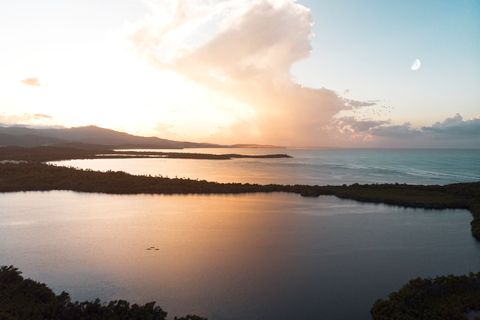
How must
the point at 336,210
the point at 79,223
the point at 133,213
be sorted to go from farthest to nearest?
the point at 336,210, the point at 133,213, the point at 79,223

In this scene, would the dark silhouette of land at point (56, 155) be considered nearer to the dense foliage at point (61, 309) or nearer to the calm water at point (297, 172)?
the calm water at point (297, 172)

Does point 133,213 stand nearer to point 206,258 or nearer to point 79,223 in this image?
point 79,223

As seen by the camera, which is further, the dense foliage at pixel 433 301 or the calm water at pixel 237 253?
the calm water at pixel 237 253

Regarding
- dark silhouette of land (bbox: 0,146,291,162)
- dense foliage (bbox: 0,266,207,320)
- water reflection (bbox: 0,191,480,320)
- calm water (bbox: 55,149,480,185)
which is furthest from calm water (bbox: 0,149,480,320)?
dark silhouette of land (bbox: 0,146,291,162)

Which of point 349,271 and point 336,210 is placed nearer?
point 349,271

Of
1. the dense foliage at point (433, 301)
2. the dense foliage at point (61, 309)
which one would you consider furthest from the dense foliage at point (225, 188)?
the dense foliage at point (61, 309)

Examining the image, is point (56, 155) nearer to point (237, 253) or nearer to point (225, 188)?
point (225, 188)

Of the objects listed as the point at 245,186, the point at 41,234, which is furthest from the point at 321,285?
the point at 245,186
